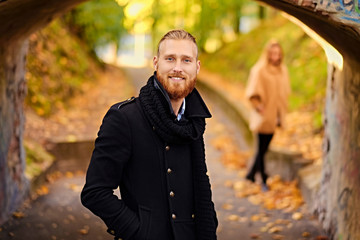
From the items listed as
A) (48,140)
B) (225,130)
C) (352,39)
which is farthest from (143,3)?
(352,39)

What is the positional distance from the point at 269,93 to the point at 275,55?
670 millimetres

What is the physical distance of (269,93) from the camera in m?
8.42

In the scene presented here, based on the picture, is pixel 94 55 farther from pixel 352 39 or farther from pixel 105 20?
pixel 352 39

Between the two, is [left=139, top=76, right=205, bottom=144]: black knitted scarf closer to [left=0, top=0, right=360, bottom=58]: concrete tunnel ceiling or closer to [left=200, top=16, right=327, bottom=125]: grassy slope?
[left=0, top=0, right=360, bottom=58]: concrete tunnel ceiling

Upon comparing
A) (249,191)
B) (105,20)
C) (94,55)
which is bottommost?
(249,191)

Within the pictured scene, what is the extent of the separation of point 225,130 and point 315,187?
7059mm

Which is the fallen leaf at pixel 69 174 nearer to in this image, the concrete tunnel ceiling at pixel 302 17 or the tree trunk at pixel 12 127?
the tree trunk at pixel 12 127

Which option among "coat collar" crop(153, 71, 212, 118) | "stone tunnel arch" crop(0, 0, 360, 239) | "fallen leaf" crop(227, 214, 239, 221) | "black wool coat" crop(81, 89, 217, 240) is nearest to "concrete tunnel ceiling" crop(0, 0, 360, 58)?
"stone tunnel arch" crop(0, 0, 360, 239)

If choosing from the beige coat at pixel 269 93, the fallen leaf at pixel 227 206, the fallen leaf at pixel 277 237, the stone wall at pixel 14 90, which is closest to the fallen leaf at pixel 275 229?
the fallen leaf at pixel 277 237

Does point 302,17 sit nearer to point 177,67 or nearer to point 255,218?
point 177,67

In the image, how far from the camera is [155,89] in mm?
2836

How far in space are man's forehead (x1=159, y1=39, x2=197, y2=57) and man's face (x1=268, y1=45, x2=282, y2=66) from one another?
5541 millimetres

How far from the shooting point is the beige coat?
828 cm

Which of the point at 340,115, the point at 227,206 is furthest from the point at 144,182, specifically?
the point at 227,206
